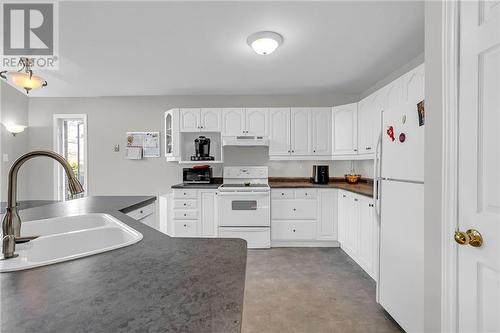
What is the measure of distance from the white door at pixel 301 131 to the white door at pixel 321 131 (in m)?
0.08

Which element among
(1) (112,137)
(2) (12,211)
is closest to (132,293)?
(2) (12,211)

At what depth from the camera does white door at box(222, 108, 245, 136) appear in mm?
3604

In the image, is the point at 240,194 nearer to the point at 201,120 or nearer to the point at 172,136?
the point at 201,120

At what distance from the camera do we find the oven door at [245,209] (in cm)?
315

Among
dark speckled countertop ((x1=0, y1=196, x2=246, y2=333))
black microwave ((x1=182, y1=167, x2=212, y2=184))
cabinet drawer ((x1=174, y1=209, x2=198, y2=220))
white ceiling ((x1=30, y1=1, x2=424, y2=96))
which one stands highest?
white ceiling ((x1=30, y1=1, x2=424, y2=96))

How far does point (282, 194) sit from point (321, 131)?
4.01ft

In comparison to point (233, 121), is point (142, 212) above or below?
below

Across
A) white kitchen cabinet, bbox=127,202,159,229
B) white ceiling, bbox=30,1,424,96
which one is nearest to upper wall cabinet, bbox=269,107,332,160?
white ceiling, bbox=30,1,424,96

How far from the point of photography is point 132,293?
523 mm

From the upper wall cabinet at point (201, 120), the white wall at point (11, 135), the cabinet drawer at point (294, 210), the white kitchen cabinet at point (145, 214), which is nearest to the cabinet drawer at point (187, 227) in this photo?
the cabinet drawer at point (294, 210)

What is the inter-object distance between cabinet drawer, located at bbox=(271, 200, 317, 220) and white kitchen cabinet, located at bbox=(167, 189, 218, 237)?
0.90 metres

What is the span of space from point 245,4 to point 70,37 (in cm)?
181

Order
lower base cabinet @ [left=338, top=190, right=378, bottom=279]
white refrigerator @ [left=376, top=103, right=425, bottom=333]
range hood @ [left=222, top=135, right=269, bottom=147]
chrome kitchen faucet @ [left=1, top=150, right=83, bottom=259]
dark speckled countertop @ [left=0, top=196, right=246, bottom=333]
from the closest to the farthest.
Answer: dark speckled countertop @ [left=0, top=196, right=246, bottom=333] < chrome kitchen faucet @ [left=1, top=150, right=83, bottom=259] < white refrigerator @ [left=376, top=103, right=425, bottom=333] < lower base cabinet @ [left=338, top=190, right=378, bottom=279] < range hood @ [left=222, top=135, right=269, bottom=147]

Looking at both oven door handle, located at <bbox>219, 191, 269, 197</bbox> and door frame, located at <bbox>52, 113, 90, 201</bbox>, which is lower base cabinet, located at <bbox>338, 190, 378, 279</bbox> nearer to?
oven door handle, located at <bbox>219, 191, 269, 197</bbox>
